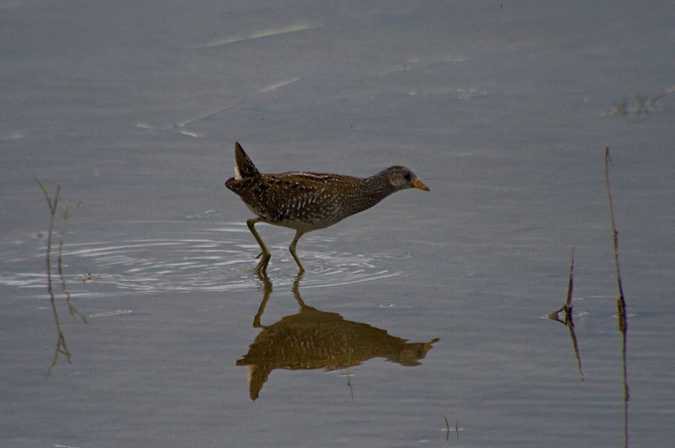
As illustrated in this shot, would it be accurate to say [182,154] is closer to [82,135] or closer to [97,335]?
[82,135]

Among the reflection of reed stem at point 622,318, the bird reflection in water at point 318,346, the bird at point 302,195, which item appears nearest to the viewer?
the reflection of reed stem at point 622,318

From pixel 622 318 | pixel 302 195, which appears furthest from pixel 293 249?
pixel 622 318

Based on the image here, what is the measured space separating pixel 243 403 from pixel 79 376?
3.06 ft

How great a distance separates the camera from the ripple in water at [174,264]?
259 inches

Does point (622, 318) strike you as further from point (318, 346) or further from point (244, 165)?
point (244, 165)

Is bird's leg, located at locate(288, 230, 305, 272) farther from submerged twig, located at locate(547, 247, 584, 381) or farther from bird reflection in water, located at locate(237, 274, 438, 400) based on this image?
submerged twig, located at locate(547, 247, 584, 381)

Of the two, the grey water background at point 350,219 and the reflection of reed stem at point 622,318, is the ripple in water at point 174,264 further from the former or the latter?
the reflection of reed stem at point 622,318

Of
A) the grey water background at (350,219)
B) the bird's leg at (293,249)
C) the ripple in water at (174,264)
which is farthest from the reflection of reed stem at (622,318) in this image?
the bird's leg at (293,249)

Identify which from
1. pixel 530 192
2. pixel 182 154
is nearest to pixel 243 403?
pixel 530 192

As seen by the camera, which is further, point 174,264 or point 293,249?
point 293,249

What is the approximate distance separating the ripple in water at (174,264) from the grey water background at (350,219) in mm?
25

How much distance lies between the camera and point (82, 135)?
9695mm

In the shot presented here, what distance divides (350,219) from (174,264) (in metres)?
1.83

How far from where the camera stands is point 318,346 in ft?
18.4
